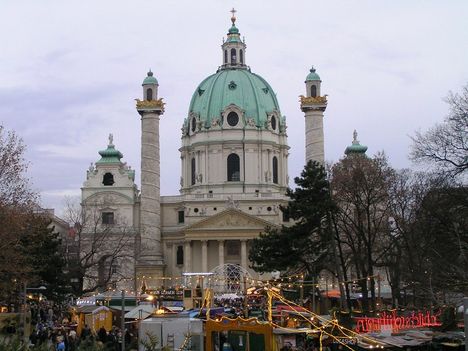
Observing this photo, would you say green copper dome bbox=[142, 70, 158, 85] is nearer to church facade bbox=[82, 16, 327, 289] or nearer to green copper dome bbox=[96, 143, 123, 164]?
church facade bbox=[82, 16, 327, 289]

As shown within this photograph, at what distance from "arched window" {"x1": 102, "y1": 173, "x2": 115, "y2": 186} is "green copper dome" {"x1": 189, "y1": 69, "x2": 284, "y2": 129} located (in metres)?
13.0

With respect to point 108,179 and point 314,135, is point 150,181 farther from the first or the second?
point 314,135

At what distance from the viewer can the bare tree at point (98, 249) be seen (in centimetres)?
6562

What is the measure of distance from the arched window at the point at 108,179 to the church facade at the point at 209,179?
5.5 inches

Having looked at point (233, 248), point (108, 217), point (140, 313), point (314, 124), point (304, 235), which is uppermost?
point (314, 124)

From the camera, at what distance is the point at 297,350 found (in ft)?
78.9

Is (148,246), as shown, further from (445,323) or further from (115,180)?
(445,323)

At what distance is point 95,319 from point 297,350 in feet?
49.6

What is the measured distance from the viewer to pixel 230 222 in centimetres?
8544

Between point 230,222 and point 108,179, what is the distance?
A: 16756 millimetres

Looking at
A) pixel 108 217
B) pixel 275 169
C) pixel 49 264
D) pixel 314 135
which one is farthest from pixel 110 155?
pixel 49 264

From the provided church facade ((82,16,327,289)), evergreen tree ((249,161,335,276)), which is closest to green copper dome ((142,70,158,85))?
church facade ((82,16,327,289))

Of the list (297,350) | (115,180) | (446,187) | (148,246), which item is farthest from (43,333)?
(115,180)

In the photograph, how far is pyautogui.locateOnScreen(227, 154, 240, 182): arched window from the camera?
9312 cm
